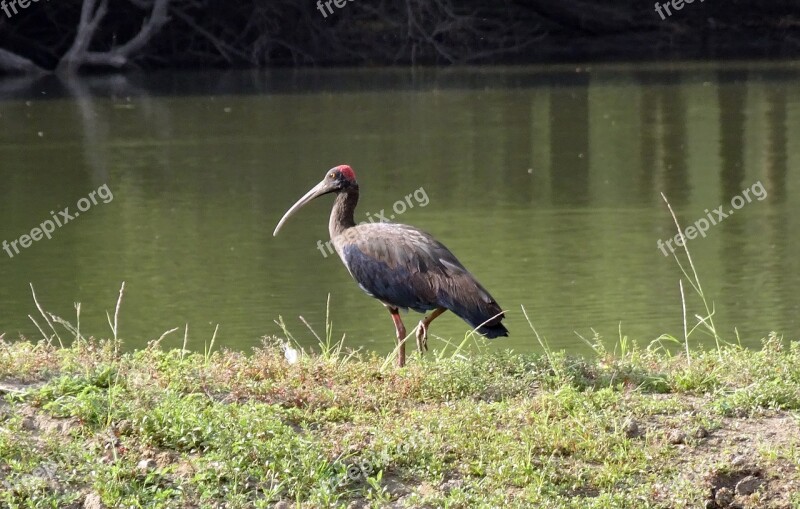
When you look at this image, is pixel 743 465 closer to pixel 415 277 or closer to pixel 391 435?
pixel 391 435

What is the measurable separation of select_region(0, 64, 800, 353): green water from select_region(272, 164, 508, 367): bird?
2.53m

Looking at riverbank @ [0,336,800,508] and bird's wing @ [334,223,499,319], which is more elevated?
bird's wing @ [334,223,499,319]

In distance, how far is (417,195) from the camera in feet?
48.7

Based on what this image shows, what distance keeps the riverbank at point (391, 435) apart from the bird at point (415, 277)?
514mm

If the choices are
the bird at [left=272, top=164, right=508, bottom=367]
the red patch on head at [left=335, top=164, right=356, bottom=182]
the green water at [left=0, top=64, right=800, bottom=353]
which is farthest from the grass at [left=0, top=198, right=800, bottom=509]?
the green water at [left=0, top=64, right=800, bottom=353]

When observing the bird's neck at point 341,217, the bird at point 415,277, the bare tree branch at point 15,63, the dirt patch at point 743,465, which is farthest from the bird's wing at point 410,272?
the bare tree branch at point 15,63

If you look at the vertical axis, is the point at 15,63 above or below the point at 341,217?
below

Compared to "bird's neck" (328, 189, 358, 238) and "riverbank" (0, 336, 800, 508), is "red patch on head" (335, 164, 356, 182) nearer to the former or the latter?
"bird's neck" (328, 189, 358, 238)

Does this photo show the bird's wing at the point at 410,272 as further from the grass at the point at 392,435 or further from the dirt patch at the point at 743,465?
the dirt patch at the point at 743,465

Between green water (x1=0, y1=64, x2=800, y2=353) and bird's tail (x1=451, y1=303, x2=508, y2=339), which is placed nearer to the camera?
bird's tail (x1=451, y1=303, x2=508, y2=339)

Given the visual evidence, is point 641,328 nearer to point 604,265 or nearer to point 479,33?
point 604,265

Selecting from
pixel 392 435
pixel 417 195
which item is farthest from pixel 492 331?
pixel 417 195

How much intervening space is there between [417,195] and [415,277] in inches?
332

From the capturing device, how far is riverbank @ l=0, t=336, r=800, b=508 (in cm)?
464
